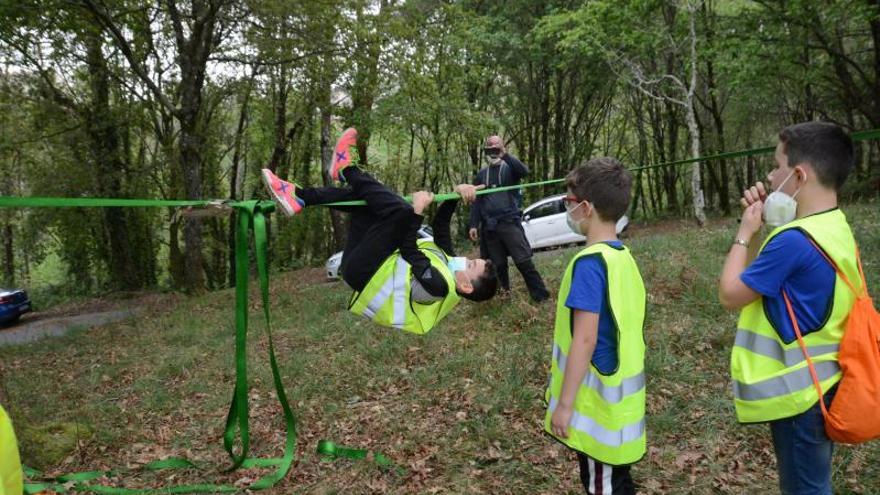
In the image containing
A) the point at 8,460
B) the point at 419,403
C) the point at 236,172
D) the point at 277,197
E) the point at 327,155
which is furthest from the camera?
the point at 236,172

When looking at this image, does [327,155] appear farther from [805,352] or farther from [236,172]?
[805,352]

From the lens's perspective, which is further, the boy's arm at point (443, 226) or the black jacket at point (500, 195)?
the black jacket at point (500, 195)

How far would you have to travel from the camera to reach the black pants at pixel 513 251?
256 inches

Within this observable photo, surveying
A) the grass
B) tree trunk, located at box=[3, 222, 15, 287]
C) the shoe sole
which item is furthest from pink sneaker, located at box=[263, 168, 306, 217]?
tree trunk, located at box=[3, 222, 15, 287]

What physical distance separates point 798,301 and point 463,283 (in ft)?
6.98

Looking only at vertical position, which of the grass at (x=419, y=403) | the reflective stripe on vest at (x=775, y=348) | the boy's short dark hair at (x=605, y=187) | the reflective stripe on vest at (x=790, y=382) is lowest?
the grass at (x=419, y=403)

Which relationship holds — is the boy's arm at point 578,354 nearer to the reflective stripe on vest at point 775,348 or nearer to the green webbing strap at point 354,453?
the reflective stripe on vest at point 775,348

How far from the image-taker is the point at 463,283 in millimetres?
3734

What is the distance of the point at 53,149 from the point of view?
15.7 m

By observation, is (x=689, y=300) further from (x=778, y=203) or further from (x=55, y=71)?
(x=55, y=71)

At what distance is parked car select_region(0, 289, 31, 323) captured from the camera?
14.5 m

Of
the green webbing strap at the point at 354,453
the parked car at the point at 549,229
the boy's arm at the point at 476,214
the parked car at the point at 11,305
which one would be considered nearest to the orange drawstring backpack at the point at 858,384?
the green webbing strap at the point at 354,453

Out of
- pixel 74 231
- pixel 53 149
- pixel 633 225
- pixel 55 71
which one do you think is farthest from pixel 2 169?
pixel 633 225

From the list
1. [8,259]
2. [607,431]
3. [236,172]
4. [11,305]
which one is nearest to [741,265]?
[607,431]
